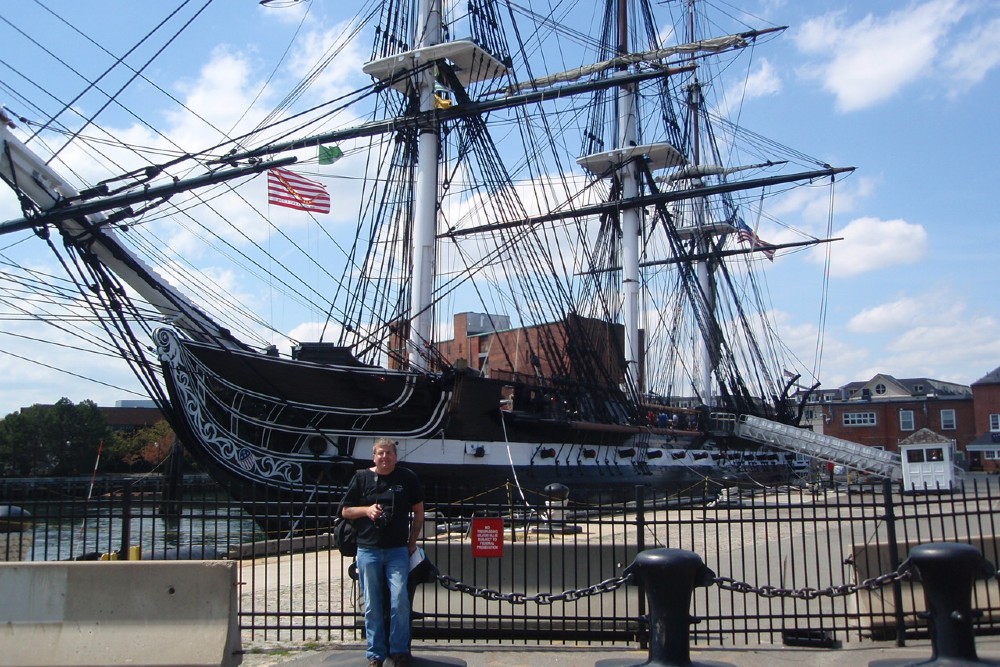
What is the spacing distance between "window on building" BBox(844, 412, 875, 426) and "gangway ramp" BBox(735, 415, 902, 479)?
2355cm

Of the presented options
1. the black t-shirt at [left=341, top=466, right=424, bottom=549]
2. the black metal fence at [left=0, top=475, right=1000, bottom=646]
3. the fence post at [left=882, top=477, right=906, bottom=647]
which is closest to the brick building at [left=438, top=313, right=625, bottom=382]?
the black metal fence at [left=0, top=475, right=1000, bottom=646]

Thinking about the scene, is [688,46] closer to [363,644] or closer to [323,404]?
[323,404]

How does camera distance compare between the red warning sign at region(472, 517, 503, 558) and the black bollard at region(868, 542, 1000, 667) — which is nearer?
the black bollard at region(868, 542, 1000, 667)

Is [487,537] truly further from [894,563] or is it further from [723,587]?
[894,563]

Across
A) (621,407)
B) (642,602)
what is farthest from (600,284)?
(642,602)

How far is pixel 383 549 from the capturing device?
19.6ft

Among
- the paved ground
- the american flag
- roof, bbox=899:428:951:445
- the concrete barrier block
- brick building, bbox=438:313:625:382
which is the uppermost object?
the american flag

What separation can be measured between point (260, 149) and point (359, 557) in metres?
15.8

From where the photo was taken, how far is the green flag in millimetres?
21812

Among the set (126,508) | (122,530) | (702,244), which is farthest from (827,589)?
(702,244)

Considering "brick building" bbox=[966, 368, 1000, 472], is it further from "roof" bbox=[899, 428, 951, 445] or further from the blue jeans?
the blue jeans

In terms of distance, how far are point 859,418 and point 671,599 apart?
201 feet

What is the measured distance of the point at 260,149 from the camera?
20.0 m

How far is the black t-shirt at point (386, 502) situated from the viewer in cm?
595
